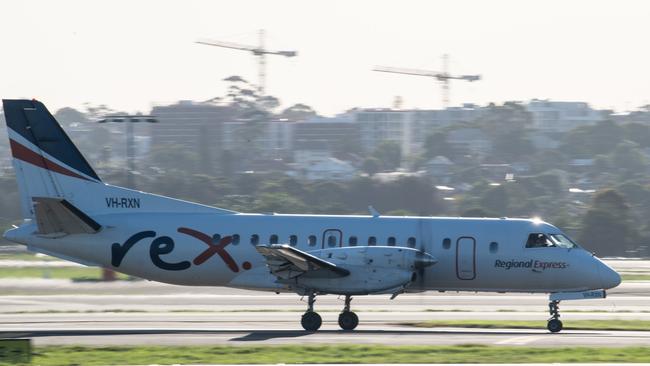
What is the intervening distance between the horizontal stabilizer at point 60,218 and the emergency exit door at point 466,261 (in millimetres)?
9511

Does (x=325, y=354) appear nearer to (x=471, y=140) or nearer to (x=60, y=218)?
(x=60, y=218)

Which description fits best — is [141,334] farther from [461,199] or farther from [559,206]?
[559,206]

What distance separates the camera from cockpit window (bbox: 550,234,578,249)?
27486 millimetres

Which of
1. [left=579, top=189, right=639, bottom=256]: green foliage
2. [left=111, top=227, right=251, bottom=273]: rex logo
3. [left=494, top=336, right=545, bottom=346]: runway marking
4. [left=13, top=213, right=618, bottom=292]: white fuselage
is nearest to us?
[left=494, top=336, right=545, bottom=346]: runway marking

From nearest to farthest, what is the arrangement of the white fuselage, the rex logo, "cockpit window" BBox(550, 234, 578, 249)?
the white fuselage < "cockpit window" BBox(550, 234, 578, 249) < the rex logo

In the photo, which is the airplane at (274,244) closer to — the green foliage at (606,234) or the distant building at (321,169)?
the green foliage at (606,234)

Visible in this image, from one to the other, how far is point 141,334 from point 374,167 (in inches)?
5211

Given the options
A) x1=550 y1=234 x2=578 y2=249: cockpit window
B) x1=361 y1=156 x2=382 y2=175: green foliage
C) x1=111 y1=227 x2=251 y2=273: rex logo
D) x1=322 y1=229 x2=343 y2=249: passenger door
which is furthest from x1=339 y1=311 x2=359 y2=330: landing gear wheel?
x1=361 y1=156 x2=382 y2=175: green foliage

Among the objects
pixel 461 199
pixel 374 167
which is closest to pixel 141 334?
pixel 461 199

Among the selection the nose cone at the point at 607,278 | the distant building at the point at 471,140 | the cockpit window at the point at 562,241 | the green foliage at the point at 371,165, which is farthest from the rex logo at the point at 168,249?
the distant building at the point at 471,140

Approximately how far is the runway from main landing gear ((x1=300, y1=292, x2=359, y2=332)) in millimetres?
315

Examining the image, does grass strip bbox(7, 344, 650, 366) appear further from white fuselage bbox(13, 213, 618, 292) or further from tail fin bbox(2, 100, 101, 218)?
tail fin bbox(2, 100, 101, 218)

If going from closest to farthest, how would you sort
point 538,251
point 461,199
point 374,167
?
point 538,251 < point 461,199 < point 374,167

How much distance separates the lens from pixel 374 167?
15725 cm
